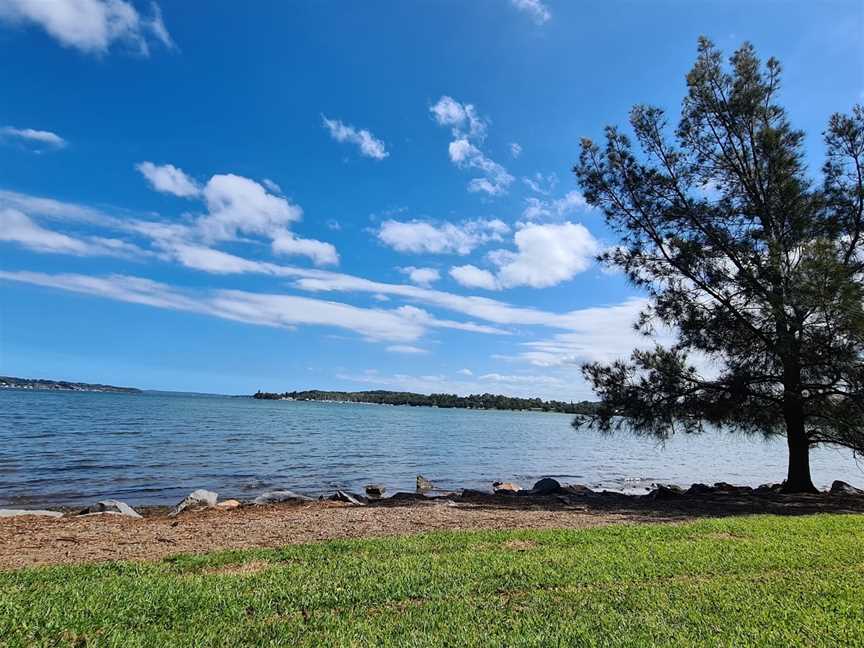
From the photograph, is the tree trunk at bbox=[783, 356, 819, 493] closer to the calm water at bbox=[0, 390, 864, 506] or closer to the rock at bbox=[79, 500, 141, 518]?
the calm water at bbox=[0, 390, 864, 506]

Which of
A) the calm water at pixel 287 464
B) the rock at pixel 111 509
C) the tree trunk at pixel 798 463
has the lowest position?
the calm water at pixel 287 464

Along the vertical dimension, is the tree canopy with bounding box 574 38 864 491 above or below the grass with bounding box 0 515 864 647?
above

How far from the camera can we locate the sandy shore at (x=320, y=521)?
7609 millimetres

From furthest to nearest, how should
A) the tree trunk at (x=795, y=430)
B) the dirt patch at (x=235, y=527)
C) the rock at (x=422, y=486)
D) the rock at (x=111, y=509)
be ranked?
1. the rock at (x=422, y=486)
2. the tree trunk at (x=795, y=430)
3. the rock at (x=111, y=509)
4. the dirt patch at (x=235, y=527)

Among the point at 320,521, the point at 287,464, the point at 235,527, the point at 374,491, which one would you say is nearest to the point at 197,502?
the point at 235,527

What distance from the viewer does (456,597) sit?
16.7 feet

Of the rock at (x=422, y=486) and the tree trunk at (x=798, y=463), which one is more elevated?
the tree trunk at (x=798, y=463)

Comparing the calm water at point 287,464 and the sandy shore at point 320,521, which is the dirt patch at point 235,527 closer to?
the sandy shore at point 320,521

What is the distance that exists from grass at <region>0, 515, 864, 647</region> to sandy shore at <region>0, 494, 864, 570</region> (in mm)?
1307

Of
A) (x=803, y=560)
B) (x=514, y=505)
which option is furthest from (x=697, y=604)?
(x=514, y=505)

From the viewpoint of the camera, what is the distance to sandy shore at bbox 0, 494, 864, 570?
7609 millimetres

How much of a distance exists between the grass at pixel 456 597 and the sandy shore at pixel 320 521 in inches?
51.5

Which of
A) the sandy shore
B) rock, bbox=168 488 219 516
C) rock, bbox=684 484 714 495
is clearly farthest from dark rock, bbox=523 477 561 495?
rock, bbox=168 488 219 516

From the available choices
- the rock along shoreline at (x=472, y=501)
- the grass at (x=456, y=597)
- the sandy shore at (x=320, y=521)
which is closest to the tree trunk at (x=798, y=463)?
the rock along shoreline at (x=472, y=501)
